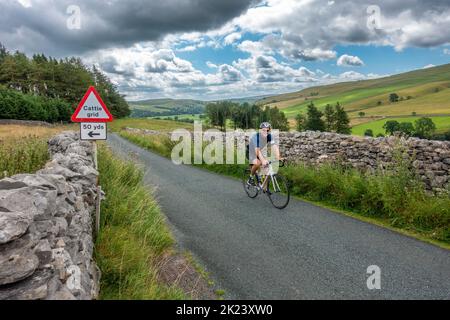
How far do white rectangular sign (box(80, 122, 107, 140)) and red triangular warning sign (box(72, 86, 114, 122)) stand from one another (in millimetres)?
98

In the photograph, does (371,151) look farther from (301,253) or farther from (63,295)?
(63,295)

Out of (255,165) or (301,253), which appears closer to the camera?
(301,253)

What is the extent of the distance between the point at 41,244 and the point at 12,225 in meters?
0.33

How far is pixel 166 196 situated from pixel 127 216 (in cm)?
440

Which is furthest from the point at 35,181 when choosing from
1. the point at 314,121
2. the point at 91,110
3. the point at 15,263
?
the point at 314,121

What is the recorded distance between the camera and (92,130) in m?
7.19

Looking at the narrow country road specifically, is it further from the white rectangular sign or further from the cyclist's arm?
the white rectangular sign

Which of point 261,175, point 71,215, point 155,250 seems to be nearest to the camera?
point 71,215

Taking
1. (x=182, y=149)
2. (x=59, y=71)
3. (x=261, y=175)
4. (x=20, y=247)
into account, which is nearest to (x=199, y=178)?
(x=261, y=175)

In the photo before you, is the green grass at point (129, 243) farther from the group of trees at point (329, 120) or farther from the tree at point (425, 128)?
the group of trees at point (329, 120)

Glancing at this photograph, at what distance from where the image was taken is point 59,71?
250ft

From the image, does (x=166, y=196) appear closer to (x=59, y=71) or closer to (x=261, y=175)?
(x=261, y=175)
